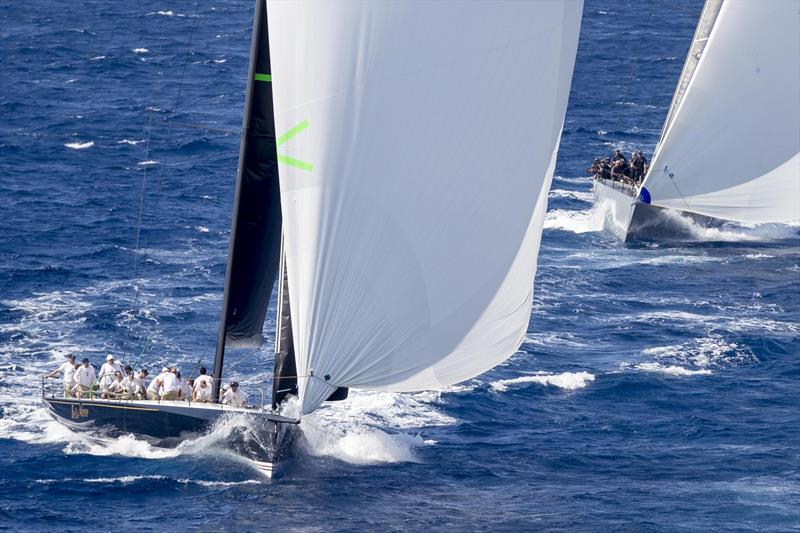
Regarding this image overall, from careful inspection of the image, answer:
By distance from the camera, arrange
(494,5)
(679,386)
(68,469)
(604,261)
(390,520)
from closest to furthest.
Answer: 1. (494,5)
2. (390,520)
3. (68,469)
4. (679,386)
5. (604,261)

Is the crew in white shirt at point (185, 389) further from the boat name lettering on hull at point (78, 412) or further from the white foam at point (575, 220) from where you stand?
the white foam at point (575, 220)

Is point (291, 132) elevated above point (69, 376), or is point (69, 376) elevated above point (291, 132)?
point (291, 132)

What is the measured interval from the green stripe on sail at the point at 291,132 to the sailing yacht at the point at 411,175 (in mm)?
33

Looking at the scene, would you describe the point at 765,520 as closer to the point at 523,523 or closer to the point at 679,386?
the point at 523,523

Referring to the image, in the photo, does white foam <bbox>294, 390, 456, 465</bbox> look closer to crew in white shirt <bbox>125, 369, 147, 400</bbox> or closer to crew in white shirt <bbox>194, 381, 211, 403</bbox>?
crew in white shirt <bbox>194, 381, 211, 403</bbox>

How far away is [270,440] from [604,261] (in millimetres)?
28263

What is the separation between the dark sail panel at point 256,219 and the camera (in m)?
43.0

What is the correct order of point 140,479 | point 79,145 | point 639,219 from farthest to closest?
point 79,145
point 639,219
point 140,479

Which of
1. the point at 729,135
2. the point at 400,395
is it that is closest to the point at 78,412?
the point at 400,395

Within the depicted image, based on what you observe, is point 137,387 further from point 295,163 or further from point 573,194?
point 573,194

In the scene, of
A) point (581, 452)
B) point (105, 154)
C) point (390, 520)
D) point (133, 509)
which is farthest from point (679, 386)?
point (105, 154)

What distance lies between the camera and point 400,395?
52.5 m

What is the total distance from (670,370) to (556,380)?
12.8ft

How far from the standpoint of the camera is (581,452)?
4762 cm
